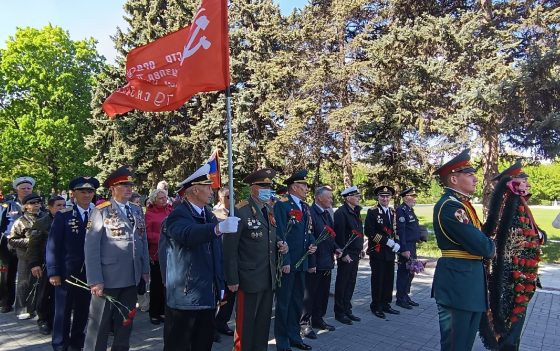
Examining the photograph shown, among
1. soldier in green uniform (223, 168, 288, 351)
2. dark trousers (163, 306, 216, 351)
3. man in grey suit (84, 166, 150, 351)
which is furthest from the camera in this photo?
soldier in green uniform (223, 168, 288, 351)

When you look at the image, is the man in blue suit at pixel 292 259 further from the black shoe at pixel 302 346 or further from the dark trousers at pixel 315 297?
the dark trousers at pixel 315 297

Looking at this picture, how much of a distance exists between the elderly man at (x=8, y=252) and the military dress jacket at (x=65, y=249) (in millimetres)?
2681

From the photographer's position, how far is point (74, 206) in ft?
17.0

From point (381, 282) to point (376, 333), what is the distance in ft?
3.90

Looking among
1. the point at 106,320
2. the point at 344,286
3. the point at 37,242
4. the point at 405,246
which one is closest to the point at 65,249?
the point at 106,320

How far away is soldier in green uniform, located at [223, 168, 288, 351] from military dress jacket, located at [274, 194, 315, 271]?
2.16 feet

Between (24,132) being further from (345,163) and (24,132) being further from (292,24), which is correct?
(345,163)

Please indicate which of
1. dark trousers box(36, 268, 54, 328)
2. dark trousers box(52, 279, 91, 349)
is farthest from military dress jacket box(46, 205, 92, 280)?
dark trousers box(36, 268, 54, 328)

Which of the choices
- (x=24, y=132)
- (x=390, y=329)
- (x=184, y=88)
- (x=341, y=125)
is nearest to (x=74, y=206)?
(x=184, y=88)

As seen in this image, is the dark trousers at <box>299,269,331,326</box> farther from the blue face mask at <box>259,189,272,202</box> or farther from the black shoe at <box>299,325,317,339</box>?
the blue face mask at <box>259,189,272,202</box>

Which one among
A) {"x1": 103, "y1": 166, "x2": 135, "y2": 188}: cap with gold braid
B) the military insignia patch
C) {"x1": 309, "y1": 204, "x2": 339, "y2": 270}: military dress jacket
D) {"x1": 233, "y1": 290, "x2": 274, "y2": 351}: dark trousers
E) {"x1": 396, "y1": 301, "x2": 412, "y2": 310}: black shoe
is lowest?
{"x1": 396, "y1": 301, "x2": 412, "y2": 310}: black shoe

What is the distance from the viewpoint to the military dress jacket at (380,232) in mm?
7020

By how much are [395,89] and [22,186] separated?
13.3 m

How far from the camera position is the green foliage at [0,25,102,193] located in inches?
1117
